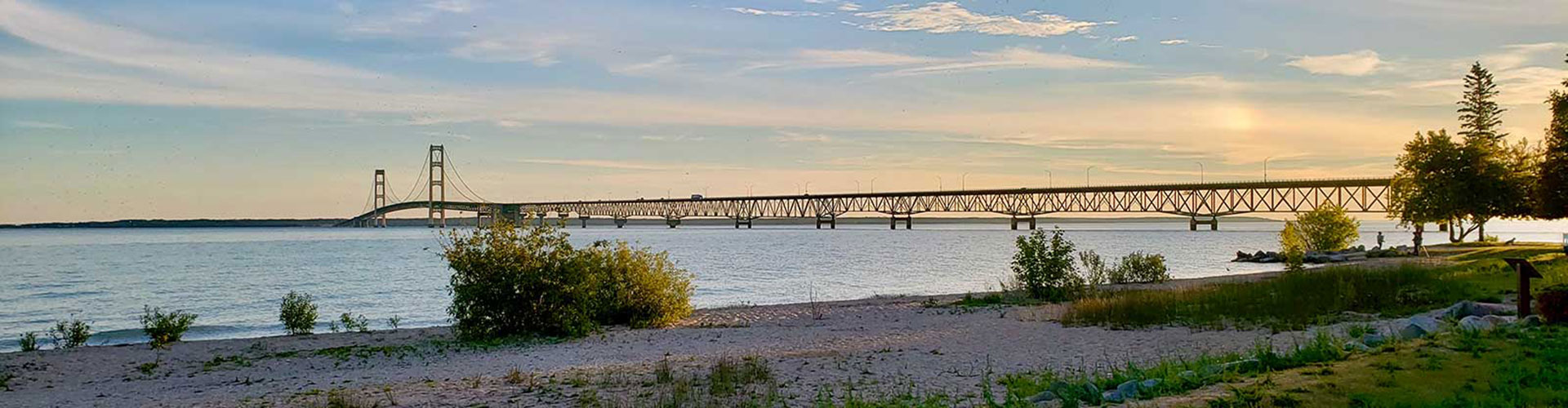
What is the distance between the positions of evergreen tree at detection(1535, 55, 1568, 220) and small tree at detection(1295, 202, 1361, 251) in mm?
18093

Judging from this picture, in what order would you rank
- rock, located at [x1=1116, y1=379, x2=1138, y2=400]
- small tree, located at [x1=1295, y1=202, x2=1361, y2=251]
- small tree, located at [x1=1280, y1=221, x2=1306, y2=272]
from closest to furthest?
rock, located at [x1=1116, y1=379, x2=1138, y2=400] < small tree, located at [x1=1280, y1=221, x2=1306, y2=272] < small tree, located at [x1=1295, y1=202, x2=1361, y2=251]

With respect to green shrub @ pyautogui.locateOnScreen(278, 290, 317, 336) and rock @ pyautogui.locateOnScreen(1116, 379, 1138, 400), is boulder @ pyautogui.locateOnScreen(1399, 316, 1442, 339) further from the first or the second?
green shrub @ pyautogui.locateOnScreen(278, 290, 317, 336)

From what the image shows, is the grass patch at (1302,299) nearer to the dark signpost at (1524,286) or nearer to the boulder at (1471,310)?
the boulder at (1471,310)

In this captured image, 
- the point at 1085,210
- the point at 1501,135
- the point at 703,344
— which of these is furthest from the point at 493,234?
the point at 1085,210

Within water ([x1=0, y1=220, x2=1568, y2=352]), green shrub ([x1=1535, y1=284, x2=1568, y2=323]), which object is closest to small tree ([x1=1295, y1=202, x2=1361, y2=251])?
water ([x1=0, y1=220, x2=1568, y2=352])

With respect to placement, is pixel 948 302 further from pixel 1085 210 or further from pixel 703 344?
pixel 1085 210

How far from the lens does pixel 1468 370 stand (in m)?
9.32

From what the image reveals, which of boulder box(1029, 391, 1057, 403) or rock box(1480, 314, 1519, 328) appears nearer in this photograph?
boulder box(1029, 391, 1057, 403)

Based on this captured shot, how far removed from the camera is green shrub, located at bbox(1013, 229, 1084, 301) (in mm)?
28047

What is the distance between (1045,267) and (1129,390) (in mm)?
19002

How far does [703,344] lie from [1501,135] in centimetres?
7278

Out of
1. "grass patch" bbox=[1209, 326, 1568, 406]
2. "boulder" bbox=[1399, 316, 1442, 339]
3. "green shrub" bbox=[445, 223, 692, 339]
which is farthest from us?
"green shrub" bbox=[445, 223, 692, 339]

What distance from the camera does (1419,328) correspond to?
41.1ft

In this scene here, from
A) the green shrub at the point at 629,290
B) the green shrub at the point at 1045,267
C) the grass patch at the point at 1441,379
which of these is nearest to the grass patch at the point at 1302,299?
the green shrub at the point at 1045,267
